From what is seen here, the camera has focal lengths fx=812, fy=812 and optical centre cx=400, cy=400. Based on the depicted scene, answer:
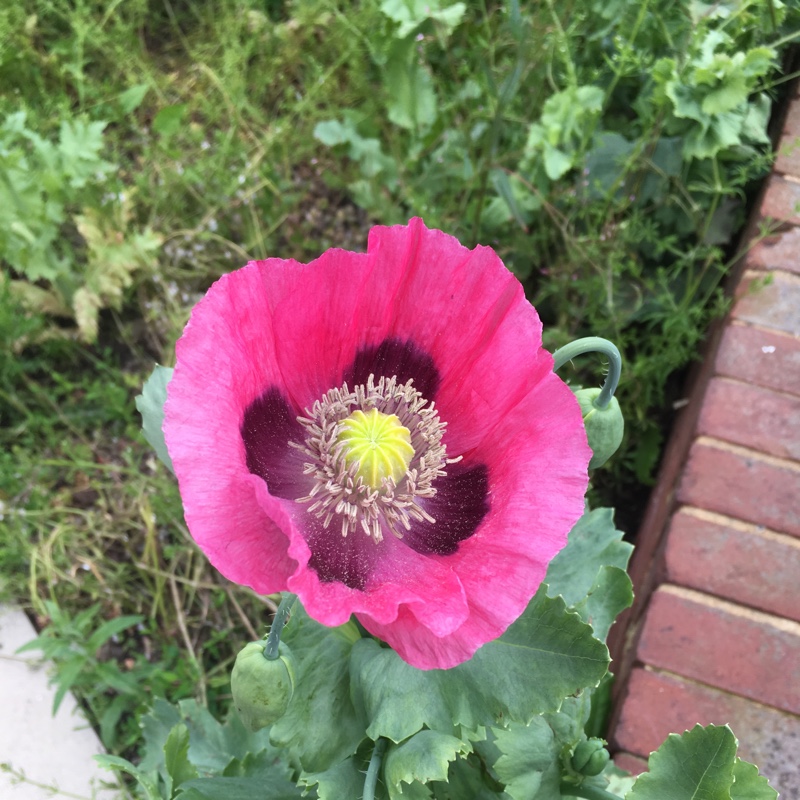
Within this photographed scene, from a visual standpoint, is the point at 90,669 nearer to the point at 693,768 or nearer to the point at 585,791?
the point at 585,791

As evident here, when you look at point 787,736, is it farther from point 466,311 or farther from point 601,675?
point 466,311

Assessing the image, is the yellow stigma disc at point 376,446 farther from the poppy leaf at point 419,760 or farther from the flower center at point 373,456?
the poppy leaf at point 419,760

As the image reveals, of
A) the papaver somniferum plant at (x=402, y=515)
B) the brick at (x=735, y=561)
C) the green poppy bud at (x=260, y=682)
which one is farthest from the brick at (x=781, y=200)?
the green poppy bud at (x=260, y=682)

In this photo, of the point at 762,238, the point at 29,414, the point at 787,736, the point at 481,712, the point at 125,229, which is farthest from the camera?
the point at 125,229

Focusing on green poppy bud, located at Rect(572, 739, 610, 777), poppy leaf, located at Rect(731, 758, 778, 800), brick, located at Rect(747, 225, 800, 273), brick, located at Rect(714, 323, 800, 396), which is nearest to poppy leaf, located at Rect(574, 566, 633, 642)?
green poppy bud, located at Rect(572, 739, 610, 777)

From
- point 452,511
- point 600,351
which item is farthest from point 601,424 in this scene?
point 452,511

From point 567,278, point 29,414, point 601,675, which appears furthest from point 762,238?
point 29,414

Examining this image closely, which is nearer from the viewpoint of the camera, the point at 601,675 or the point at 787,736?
the point at 601,675
